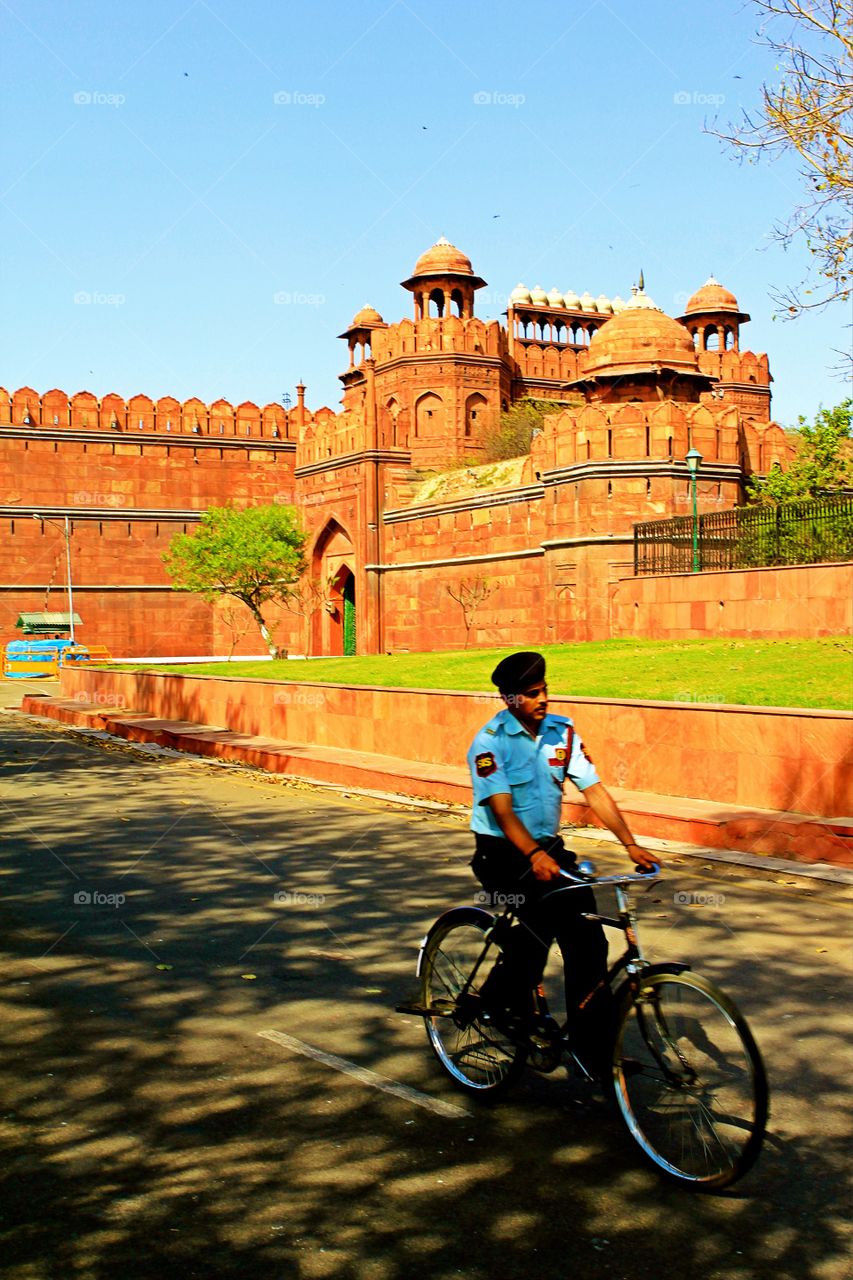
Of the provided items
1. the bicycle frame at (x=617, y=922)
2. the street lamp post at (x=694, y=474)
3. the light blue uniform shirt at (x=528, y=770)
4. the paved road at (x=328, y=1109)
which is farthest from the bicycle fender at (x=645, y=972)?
the street lamp post at (x=694, y=474)

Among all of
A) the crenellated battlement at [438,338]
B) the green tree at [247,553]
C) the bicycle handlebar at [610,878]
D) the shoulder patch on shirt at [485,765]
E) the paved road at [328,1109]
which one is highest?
the crenellated battlement at [438,338]

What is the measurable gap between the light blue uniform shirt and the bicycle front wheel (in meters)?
0.80

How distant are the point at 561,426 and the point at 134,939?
85.5 feet

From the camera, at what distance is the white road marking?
487 centimetres

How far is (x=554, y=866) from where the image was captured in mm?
4617

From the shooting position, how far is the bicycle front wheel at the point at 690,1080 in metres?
4.12

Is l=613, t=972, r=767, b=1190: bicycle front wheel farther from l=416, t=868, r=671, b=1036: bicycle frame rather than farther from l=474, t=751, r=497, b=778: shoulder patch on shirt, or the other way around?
l=474, t=751, r=497, b=778: shoulder patch on shirt

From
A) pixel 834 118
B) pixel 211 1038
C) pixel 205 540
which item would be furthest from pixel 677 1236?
pixel 205 540

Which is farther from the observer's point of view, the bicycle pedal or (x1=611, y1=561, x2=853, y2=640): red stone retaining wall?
(x1=611, y1=561, x2=853, y2=640): red stone retaining wall

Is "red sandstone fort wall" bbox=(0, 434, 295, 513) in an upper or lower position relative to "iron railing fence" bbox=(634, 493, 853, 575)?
upper

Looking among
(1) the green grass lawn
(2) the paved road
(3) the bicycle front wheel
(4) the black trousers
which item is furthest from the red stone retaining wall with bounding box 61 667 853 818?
(3) the bicycle front wheel

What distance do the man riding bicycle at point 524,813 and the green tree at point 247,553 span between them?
3964cm

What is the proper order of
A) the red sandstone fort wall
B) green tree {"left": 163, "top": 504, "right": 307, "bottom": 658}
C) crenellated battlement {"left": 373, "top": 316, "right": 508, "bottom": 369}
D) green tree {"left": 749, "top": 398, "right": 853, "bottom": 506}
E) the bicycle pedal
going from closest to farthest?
the bicycle pedal → green tree {"left": 749, "top": 398, "right": 853, "bottom": 506} → green tree {"left": 163, "top": 504, "right": 307, "bottom": 658} → crenellated battlement {"left": 373, "top": 316, "right": 508, "bottom": 369} → the red sandstone fort wall

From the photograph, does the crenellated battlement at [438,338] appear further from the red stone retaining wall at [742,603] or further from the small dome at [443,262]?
the red stone retaining wall at [742,603]
